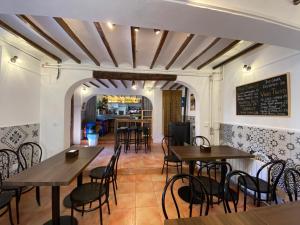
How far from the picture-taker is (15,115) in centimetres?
252

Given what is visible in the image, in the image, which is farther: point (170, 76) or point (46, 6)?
point (170, 76)

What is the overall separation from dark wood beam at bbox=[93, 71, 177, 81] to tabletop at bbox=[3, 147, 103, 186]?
6.11ft

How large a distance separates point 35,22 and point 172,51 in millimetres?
1908

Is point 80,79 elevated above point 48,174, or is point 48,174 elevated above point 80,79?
point 80,79

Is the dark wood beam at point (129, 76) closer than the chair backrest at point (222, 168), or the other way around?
the chair backrest at point (222, 168)

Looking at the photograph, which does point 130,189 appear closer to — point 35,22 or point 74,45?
point 74,45

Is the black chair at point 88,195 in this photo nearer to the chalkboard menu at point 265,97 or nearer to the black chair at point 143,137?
the chalkboard menu at point 265,97

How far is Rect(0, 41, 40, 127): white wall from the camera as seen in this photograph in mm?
2283

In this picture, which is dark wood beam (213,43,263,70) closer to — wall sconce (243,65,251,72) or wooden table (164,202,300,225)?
wall sconce (243,65,251,72)

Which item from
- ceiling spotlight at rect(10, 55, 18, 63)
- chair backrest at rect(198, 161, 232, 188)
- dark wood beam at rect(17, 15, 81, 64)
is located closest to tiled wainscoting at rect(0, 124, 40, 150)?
ceiling spotlight at rect(10, 55, 18, 63)

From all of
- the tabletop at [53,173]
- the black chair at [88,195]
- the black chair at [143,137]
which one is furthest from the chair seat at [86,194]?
the black chair at [143,137]

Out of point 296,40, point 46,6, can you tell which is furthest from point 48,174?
point 296,40

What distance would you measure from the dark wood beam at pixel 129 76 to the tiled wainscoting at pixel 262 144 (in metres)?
1.65

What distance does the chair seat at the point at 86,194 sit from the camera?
5.58 feet
